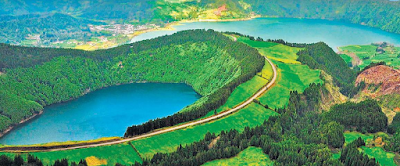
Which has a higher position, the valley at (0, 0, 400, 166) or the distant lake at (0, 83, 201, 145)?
the valley at (0, 0, 400, 166)

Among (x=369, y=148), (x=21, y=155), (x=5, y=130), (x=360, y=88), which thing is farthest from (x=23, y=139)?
(x=360, y=88)

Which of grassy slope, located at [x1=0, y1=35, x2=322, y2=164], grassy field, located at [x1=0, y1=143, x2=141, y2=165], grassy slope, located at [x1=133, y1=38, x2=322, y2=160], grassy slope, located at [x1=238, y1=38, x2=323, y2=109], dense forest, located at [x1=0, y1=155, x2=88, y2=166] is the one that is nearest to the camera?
dense forest, located at [x1=0, y1=155, x2=88, y2=166]

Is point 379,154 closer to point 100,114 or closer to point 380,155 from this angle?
point 380,155

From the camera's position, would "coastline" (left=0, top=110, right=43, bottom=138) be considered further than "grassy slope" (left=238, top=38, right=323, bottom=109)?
No

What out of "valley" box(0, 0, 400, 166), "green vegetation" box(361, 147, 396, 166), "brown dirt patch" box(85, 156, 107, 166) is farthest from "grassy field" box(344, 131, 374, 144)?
"brown dirt patch" box(85, 156, 107, 166)

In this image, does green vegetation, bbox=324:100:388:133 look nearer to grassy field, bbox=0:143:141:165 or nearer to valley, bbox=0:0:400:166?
valley, bbox=0:0:400:166

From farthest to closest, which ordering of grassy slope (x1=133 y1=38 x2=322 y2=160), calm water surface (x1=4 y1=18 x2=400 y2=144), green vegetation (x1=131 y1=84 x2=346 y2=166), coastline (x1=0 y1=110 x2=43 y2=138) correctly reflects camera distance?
1. coastline (x1=0 y1=110 x2=43 y2=138)
2. calm water surface (x1=4 y1=18 x2=400 y2=144)
3. grassy slope (x1=133 y1=38 x2=322 y2=160)
4. green vegetation (x1=131 y1=84 x2=346 y2=166)

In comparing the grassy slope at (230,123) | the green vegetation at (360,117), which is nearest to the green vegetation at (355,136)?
the green vegetation at (360,117)
